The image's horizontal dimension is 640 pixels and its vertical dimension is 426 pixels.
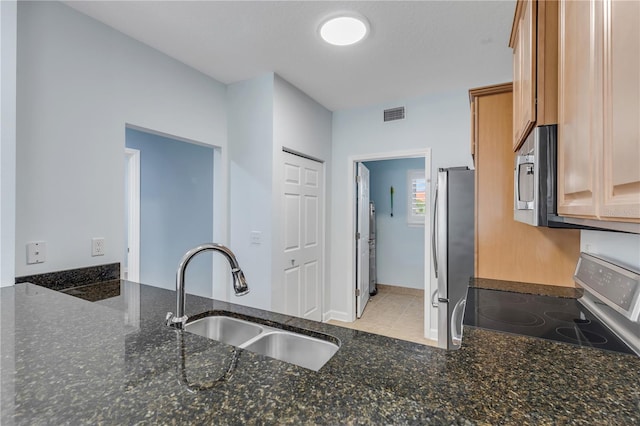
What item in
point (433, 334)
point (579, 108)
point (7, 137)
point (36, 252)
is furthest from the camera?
point (433, 334)

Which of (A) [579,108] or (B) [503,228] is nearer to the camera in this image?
(A) [579,108]

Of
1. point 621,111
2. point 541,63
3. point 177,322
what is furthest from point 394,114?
Answer: point 177,322

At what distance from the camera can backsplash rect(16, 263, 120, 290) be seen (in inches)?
65.8

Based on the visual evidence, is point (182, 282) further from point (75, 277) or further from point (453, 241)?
point (453, 241)

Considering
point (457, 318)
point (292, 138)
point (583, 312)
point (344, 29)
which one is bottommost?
point (457, 318)

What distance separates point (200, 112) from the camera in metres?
2.68

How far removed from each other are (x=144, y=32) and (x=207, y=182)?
153cm

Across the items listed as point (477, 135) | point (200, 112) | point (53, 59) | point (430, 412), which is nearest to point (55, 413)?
point (430, 412)

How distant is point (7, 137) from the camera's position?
1498mm

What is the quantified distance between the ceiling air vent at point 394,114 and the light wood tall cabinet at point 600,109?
7.92ft

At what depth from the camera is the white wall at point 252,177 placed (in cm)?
270

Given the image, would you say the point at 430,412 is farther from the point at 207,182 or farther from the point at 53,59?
the point at 207,182

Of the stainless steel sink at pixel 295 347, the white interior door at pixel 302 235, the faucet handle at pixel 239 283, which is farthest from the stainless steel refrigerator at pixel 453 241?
the faucet handle at pixel 239 283

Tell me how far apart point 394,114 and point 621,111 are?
2.91 m
